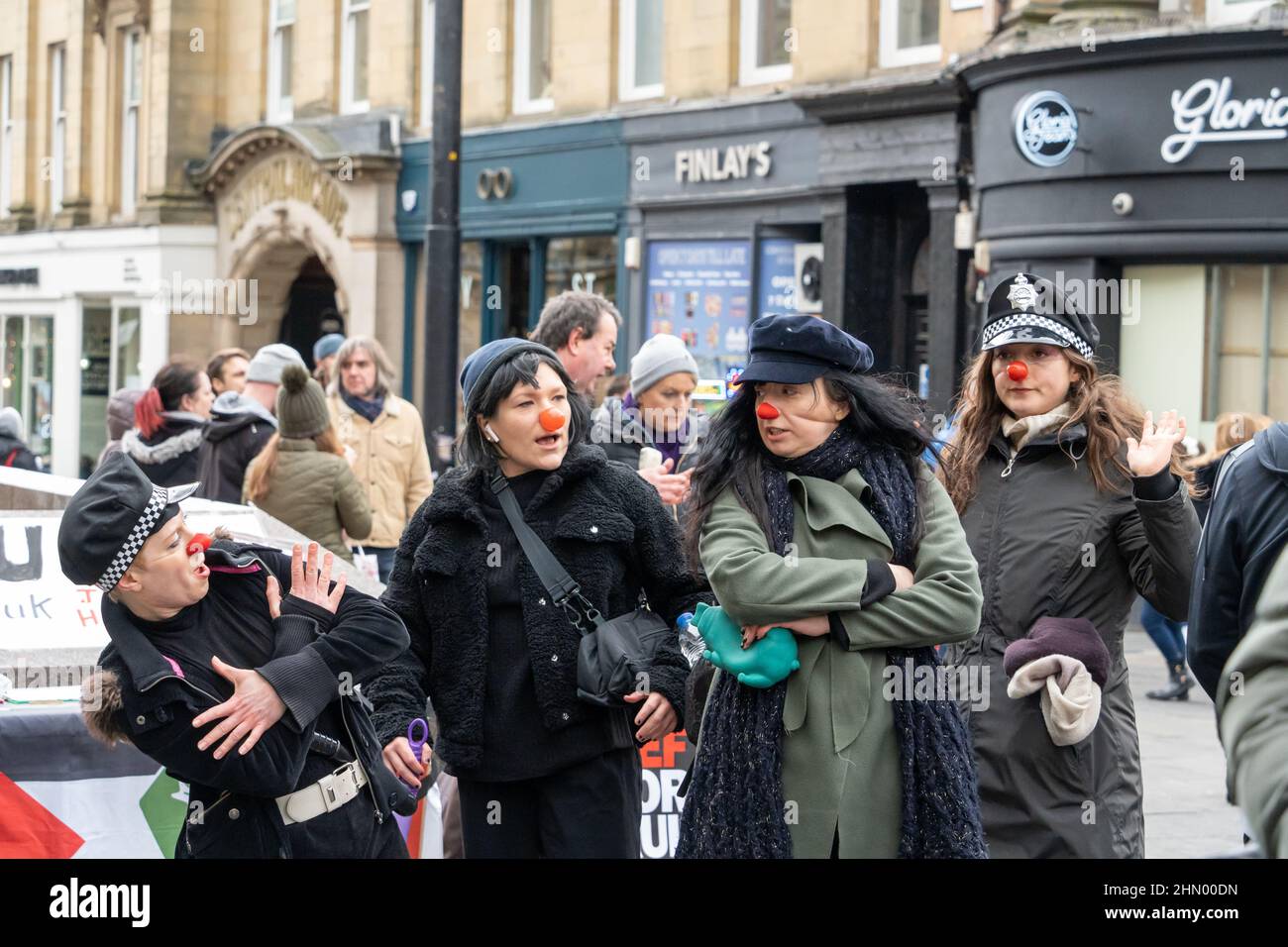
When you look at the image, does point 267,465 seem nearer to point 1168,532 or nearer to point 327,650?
point 327,650

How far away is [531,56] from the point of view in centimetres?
1991

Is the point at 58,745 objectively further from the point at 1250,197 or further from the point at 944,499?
the point at 1250,197

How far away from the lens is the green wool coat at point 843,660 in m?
3.62

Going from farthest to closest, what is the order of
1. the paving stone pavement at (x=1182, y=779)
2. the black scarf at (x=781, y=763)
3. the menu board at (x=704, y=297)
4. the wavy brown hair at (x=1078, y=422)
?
A: the menu board at (x=704, y=297) < the paving stone pavement at (x=1182, y=779) < the wavy brown hair at (x=1078, y=422) < the black scarf at (x=781, y=763)

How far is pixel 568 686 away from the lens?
4.25 m

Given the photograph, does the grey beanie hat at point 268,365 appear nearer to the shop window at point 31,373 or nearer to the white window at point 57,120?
the shop window at point 31,373

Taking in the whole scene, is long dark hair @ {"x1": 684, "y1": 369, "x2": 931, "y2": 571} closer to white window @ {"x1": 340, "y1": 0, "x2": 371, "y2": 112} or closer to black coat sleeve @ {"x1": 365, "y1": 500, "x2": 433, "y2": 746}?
black coat sleeve @ {"x1": 365, "y1": 500, "x2": 433, "y2": 746}

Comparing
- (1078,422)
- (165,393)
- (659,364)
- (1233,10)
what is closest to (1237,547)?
(1078,422)

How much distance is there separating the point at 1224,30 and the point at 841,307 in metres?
4.32

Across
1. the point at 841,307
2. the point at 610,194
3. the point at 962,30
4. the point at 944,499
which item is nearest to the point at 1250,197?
the point at 962,30

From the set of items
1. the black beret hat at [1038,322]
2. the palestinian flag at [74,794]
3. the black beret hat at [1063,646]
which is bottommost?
the palestinian flag at [74,794]

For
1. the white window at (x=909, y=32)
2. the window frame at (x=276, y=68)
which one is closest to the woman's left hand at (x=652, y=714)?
the white window at (x=909, y=32)

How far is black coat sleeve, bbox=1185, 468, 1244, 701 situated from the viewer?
3.45m

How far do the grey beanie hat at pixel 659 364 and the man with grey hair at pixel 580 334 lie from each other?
0.14 metres
